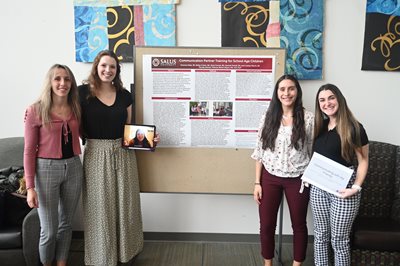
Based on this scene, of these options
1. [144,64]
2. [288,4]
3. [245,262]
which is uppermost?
[288,4]

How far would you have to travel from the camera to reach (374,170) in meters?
2.47

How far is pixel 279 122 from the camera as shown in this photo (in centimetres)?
203

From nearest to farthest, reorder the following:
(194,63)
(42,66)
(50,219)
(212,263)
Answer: (50,219), (194,63), (212,263), (42,66)

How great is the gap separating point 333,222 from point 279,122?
0.75 meters

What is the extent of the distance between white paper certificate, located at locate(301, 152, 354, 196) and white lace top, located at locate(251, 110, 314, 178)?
94 mm

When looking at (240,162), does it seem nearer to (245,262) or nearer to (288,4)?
(245,262)

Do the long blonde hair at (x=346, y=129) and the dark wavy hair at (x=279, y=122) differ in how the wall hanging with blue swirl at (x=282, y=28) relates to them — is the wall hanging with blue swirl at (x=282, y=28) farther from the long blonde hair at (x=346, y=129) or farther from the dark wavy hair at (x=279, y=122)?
the long blonde hair at (x=346, y=129)

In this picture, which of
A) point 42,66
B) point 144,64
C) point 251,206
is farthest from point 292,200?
point 42,66

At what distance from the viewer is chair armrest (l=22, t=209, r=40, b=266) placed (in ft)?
6.54

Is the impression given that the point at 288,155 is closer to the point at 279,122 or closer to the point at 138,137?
the point at 279,122

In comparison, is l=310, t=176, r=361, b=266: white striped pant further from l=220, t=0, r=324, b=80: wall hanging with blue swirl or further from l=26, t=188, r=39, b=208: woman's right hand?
l=26, t=188, r=39, b=208: woman's right hand

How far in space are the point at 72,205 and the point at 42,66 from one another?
144 centimetres

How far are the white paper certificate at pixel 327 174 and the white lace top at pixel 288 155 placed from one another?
0.09 metres

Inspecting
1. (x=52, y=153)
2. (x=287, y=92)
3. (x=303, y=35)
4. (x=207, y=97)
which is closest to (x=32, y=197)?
(x=52, y=153)
